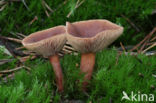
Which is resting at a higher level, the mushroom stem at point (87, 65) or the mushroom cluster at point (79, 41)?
the mushroom cluster at point (79, 41)

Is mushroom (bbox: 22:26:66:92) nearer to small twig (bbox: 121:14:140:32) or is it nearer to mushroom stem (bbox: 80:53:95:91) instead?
mushroom stem (bbox: 80:53:95:91)

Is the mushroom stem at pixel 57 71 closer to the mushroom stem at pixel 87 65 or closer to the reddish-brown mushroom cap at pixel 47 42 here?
the reddish-brown mushroom cap at pixel 47 42

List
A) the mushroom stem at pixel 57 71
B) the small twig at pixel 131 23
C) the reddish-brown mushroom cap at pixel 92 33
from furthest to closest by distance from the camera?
the small twig at pixel 131 23, the mushroom stem at pixel 57 71, the reddish-brown mushroom cap at pixel 92 33

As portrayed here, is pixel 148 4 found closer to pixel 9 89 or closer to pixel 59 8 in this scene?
pixel 59 8

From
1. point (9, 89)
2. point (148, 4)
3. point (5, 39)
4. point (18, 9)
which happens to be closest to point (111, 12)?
point (148, 4)

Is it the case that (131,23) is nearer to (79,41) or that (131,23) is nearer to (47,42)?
(79,41)

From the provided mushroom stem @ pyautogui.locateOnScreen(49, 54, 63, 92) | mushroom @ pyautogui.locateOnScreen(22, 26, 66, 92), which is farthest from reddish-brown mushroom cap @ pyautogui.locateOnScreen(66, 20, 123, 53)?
mushroom stem @ pyautogui.locateOnScreen(49, 54, 63, 92)

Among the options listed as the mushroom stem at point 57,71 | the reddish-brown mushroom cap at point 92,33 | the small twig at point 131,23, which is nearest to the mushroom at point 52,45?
the mushroom stem at point 57,71

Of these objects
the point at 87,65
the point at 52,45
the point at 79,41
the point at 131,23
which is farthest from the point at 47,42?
the point at 131,23
